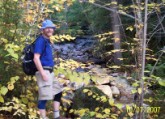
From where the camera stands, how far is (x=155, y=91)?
859 cm

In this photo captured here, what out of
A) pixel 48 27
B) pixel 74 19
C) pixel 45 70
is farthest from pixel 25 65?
pixel 74 19

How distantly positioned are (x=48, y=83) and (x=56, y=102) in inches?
23.0

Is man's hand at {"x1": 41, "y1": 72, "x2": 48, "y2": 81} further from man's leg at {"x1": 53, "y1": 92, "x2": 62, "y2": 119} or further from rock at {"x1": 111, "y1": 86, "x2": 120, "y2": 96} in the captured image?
rock at {"x1": 111, "y1": 86, "x2": 120, "y2": 96}

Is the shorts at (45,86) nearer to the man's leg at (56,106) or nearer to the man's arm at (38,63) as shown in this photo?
the man's arm at (38,63)

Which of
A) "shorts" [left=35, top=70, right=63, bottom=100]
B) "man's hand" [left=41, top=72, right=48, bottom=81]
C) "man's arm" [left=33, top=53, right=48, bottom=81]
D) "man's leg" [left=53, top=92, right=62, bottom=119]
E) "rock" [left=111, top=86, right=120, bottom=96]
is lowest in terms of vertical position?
"rock" [left=111, top=86, right=120, bottom=96]

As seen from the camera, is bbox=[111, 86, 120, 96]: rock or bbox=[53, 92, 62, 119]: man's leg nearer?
bbox=[53, 92, 62, 119]: man's leg

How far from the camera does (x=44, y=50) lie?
4.91m

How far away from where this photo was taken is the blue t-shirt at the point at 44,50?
15.8 ft

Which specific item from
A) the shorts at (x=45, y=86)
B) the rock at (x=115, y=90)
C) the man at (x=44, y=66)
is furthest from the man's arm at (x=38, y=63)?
the rock at (x=115, y=90)

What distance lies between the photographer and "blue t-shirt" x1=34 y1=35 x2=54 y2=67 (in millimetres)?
4805

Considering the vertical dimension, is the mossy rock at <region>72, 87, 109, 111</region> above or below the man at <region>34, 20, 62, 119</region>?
below

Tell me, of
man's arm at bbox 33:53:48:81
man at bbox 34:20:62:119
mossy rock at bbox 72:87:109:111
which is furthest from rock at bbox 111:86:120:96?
man's arm at bbox 33:53:48:81

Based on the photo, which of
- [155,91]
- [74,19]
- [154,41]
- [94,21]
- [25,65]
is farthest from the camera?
[74,19]

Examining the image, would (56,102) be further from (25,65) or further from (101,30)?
(101,30)
